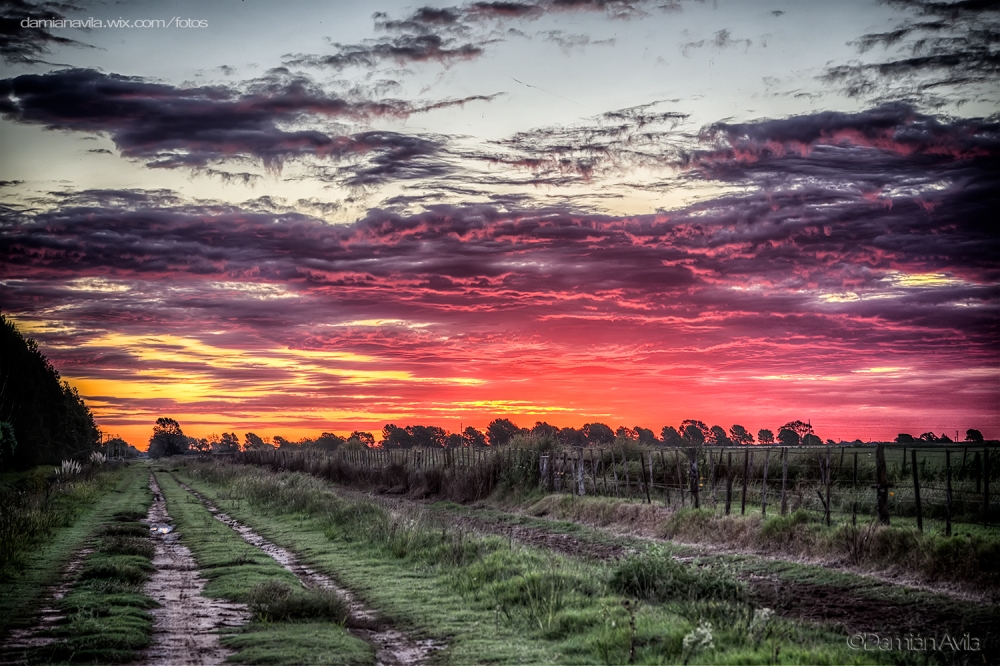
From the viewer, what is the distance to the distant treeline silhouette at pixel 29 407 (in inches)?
2244

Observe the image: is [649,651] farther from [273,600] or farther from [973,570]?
[973,570]

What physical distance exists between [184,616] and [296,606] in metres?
1.79

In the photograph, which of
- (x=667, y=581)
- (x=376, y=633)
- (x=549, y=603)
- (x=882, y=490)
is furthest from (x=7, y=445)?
(x=882, y=490)

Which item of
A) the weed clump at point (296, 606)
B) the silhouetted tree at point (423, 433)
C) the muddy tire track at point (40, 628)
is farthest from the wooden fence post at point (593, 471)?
A: the silhouetted tree at point (423, 433)

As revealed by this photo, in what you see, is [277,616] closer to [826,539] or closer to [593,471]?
[826,539]

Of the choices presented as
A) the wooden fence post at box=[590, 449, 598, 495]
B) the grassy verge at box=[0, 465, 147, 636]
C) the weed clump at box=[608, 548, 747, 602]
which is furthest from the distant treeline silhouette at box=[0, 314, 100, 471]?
the weed clump at box=[608, 548, 747, 602]

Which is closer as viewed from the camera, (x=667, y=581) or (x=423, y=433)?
(x=667, y=581)

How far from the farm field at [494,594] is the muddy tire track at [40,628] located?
0.05 metres

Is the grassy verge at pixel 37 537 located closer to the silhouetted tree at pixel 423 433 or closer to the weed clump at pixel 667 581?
the weed clump at pixel 667 581

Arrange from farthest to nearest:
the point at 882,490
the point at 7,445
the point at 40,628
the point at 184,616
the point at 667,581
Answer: the point at 7,445, the point at 882,490, the point at 667,581, the point at 184,616, the point at 40,628

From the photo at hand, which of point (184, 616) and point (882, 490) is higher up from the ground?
point (882, 490)

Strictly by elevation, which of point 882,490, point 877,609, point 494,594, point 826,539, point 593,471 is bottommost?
point 877,609

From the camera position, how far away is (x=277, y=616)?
10.7 metres

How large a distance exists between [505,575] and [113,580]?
7086mm
